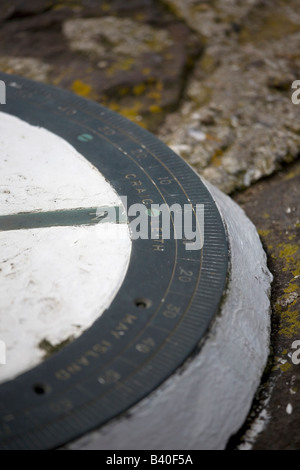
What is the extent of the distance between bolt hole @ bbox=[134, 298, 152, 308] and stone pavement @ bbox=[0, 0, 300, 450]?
343 mm

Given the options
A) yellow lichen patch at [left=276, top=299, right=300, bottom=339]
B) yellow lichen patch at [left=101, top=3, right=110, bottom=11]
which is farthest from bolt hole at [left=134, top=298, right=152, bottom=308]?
yellow lichen patch at [left=101, top=3, right=110, bottom=11]

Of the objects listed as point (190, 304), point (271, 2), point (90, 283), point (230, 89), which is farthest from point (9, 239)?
point (271, 2)

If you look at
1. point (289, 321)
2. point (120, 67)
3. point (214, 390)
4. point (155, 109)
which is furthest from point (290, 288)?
point (120, 67)

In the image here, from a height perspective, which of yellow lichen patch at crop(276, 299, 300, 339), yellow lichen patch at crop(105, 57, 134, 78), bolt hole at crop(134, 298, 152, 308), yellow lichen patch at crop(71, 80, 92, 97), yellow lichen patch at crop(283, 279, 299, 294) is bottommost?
yellow lichen patch at crop(276, 299, 300, 339)

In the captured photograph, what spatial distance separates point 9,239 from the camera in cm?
112

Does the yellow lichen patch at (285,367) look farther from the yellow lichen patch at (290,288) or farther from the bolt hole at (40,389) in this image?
the bolt hole at (40,389)

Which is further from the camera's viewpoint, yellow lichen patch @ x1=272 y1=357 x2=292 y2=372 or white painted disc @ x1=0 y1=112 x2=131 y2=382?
yellow lichen patch @ x1=272 y1=357 x2=292 y2=372

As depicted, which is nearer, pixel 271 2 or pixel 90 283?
pixel 90 283

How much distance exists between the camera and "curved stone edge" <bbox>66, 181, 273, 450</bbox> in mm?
834

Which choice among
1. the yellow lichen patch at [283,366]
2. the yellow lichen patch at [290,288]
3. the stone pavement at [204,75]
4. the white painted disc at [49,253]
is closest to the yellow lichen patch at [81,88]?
the stone pavement at [204,75]

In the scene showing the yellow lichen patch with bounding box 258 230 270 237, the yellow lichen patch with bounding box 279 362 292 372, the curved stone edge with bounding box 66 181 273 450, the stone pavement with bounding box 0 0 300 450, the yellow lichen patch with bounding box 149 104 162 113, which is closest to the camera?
the curved stone edge with bounding box 66 181 273 450

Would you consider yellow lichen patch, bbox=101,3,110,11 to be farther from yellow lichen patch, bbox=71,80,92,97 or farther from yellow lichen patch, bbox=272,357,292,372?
yellow lichen patch, bbox=272,357,292,372
